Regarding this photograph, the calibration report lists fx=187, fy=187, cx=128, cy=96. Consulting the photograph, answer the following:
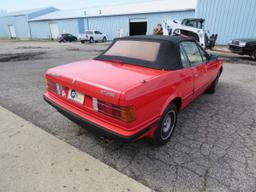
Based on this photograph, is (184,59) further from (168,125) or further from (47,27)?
(47,27)

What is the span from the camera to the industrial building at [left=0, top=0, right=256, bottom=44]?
16.1 meters

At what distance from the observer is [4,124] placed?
3373mm

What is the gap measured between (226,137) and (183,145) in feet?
2.57

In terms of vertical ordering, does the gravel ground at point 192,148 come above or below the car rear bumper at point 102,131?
below

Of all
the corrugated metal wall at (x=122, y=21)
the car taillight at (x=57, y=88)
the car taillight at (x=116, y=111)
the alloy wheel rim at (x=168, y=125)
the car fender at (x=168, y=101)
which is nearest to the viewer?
the car taillight at (x=116, y=111)

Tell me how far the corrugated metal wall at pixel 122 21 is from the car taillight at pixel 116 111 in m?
22.0

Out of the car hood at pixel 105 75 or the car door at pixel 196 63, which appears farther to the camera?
the car door at pixel 196 63

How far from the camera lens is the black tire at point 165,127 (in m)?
2.52

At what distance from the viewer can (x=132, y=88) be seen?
2.04 metres

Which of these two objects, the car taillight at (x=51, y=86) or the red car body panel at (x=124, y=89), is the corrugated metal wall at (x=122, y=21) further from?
the car taillight at (x=51, y=86)

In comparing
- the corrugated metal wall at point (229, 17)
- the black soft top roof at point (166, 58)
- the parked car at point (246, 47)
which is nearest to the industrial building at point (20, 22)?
the corrugated metal wall at point (229, 17)

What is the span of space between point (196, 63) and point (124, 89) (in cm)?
201

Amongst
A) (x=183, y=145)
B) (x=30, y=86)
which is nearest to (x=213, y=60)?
(x=183, y=145)

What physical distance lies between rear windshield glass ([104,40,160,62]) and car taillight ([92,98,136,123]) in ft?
3.70
